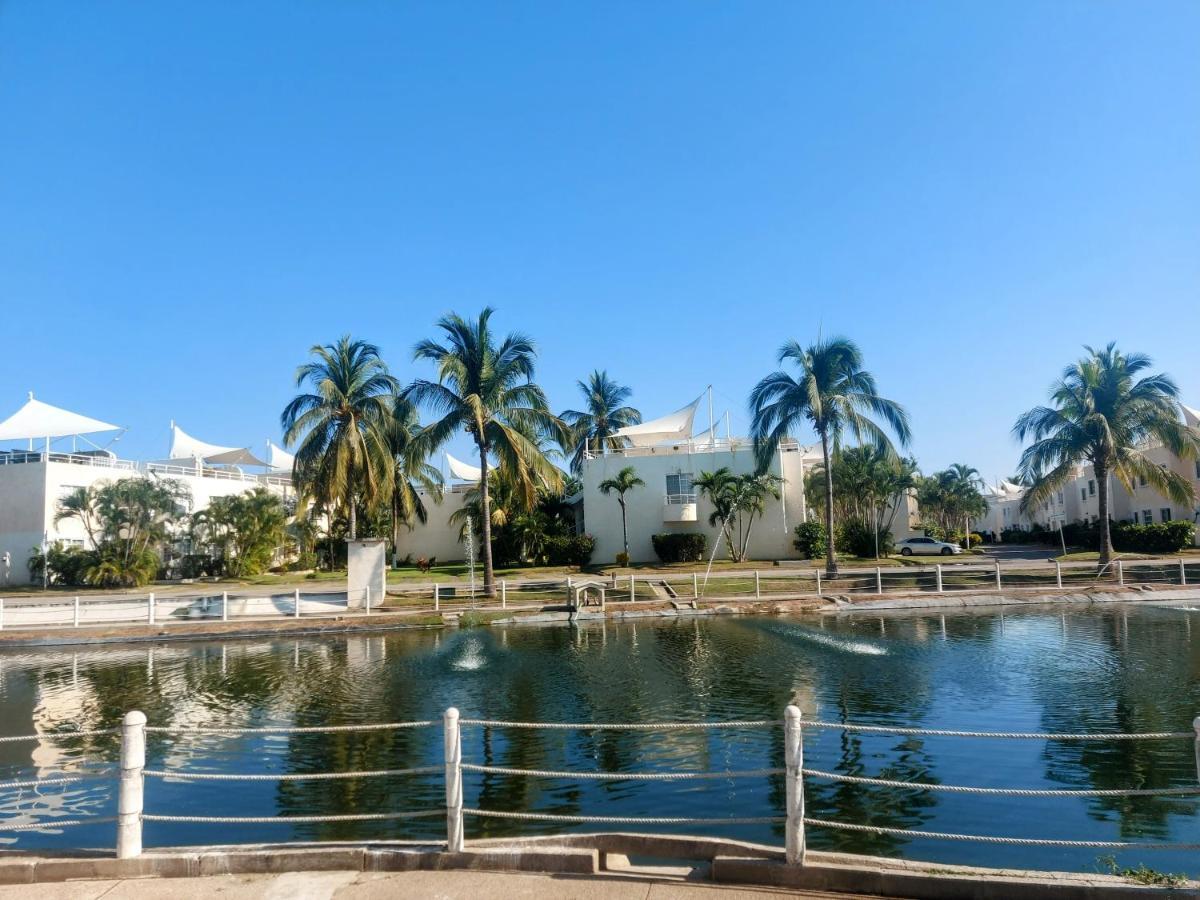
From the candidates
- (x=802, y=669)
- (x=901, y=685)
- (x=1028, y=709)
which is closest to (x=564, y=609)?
(x=802, y=669)

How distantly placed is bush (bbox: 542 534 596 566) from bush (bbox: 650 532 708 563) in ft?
13.4

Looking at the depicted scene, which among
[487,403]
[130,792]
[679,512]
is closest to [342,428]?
[487,403]

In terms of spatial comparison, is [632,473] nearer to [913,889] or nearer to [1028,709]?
[1028,709]

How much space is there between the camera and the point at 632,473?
43.2 m

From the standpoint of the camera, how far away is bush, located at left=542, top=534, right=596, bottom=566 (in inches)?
1738

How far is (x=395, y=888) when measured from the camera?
554cm

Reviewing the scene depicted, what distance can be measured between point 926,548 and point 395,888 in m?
50.2

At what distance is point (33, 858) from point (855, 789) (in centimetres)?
770

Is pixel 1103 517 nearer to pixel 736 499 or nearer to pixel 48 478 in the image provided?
pixel 736 499

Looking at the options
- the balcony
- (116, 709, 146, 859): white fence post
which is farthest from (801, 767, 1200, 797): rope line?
the balcony

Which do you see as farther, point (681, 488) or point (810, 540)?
point (681, 488)

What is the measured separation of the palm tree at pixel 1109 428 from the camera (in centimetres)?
3102

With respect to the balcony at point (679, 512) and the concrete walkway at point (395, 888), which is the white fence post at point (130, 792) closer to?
the concrete walkway at point (395, 888)

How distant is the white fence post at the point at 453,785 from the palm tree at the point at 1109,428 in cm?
3153
